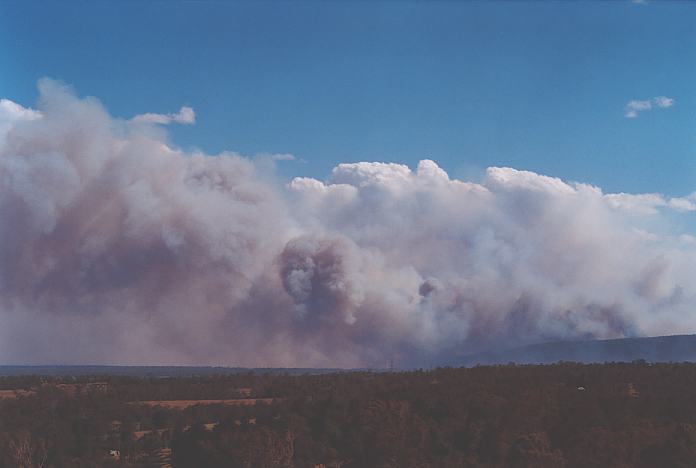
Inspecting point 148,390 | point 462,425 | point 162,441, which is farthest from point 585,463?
point 148,390

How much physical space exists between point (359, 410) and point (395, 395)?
1258 cm

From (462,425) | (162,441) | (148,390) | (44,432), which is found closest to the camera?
(462,425)

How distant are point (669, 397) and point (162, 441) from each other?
43.5 metres

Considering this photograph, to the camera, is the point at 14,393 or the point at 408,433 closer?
the point at 408,433

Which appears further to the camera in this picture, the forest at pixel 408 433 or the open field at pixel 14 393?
the open field at pixel 14 393

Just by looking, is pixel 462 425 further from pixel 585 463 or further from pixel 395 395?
pixel 395 395

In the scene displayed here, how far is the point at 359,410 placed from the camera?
63125mm

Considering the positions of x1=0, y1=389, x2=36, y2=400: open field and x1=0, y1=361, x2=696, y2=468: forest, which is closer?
x1=0, y1=361, x2=696, y2=468: forest

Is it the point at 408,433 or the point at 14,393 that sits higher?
the point at 14,393

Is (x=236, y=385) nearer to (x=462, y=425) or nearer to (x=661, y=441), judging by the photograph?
(x=462, y=425)

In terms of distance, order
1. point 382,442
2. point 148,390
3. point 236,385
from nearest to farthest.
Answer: point 382,442 → point 148,390 → point 236,385

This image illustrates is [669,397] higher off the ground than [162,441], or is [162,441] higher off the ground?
[669,397]

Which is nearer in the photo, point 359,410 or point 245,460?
point 245,460

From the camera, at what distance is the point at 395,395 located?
246 feet
